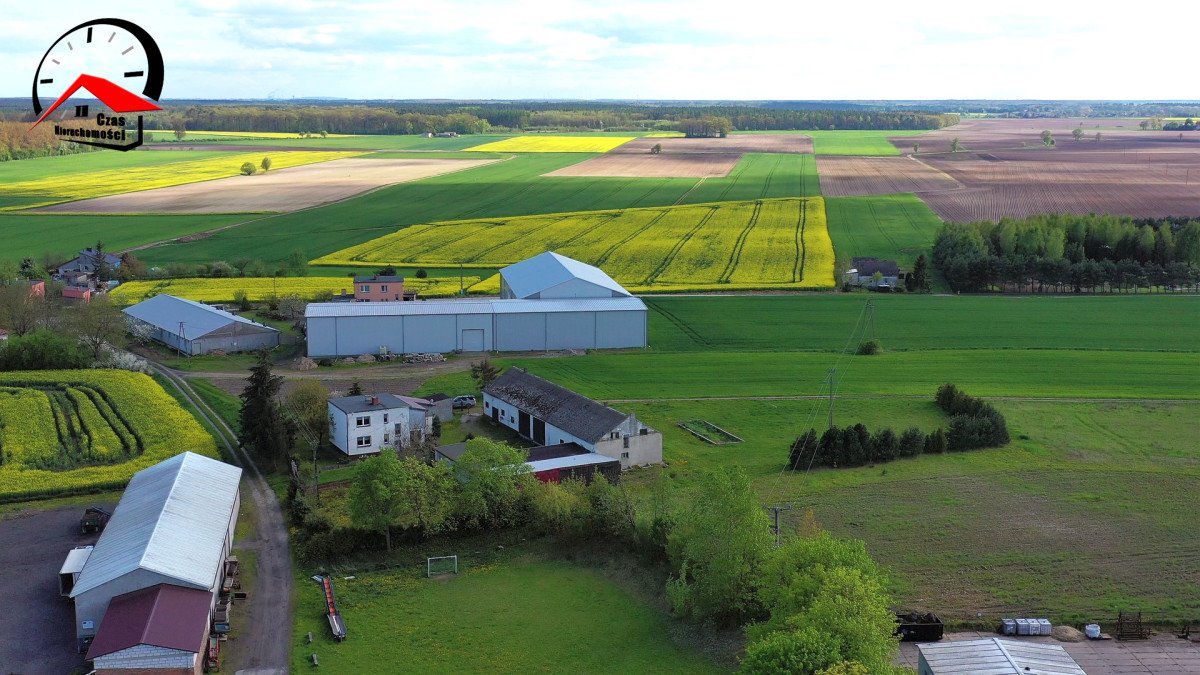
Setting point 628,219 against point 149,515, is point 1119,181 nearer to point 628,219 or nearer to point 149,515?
point 628,219

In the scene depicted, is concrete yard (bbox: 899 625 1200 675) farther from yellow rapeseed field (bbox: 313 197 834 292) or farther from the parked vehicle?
yellow rapeseed field (bbox: 313 197 834 292)

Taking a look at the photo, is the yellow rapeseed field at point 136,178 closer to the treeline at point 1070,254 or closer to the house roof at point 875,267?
the house roof at point 875,267

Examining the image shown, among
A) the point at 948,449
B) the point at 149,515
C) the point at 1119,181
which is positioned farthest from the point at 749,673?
the point at 1119,181

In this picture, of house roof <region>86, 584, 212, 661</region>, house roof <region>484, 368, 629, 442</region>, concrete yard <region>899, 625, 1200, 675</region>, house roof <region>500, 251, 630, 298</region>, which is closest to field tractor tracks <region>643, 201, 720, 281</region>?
house roof <region>500, 251, 630, 298</region>

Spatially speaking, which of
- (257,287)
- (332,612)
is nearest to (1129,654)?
(332,612)

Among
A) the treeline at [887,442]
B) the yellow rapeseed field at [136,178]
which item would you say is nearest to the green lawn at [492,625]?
the treeline at [887,442]
